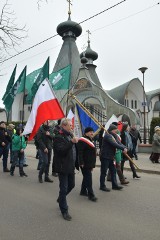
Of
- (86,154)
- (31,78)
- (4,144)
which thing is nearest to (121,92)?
(31,78)

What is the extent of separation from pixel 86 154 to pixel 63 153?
4.59ft

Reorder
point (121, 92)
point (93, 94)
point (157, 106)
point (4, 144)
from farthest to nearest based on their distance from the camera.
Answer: point (157, 106) < point (121, 92) < point (93, 94) < point (4, 144)

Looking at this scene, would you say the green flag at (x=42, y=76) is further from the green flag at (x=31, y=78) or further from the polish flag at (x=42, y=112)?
the polish flag at (x=42, y=112)

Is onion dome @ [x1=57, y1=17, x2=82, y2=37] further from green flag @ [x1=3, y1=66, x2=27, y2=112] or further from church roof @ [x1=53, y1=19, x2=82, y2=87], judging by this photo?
green flag @ [x1=3, y1=66, x2=27, y2=112]

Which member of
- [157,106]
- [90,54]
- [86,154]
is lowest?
[86,154]

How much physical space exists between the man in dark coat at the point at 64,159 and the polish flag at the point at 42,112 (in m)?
1.80

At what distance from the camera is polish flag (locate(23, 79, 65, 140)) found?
747cm

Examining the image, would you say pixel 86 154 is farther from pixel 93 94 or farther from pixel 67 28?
pixel 67 28

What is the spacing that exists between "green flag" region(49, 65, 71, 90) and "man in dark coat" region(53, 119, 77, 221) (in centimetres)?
1077

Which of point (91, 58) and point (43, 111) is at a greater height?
point (91, 58)

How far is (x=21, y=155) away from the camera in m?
9.84

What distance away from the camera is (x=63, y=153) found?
17.8 ft

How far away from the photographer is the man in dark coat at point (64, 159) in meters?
5.39

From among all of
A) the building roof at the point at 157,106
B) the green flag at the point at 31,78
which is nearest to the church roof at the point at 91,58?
the building roof at the point at 157,106
